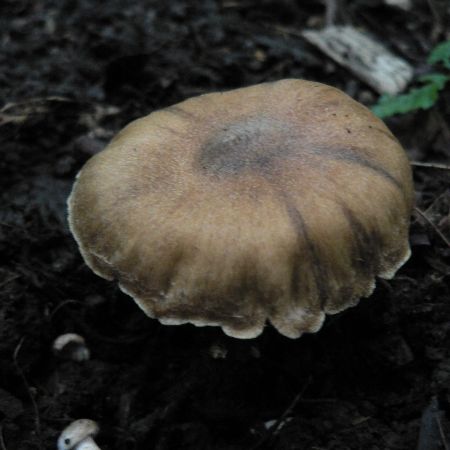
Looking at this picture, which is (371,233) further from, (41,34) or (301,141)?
(41,34)

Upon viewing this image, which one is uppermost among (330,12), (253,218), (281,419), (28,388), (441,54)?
(441,54)

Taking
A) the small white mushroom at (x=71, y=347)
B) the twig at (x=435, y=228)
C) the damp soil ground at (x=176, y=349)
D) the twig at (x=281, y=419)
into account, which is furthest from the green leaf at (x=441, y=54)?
the small white mushroom at (x=71, y=347)

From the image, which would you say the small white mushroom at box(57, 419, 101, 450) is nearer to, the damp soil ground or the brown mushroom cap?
the damp soil ground

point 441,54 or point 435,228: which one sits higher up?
point 441,54

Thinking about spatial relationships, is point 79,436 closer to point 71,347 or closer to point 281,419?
point 71,347

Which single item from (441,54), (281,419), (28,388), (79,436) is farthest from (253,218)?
(441,54)

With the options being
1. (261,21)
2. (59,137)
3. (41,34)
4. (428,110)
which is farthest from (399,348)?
(41,34)
